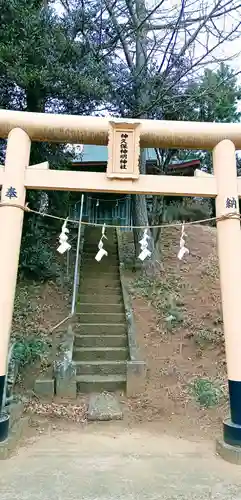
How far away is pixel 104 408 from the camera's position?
5.72 m

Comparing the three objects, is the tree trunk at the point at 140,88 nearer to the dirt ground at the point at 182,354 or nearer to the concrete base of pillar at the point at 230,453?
the dirt ground at the point at 182,354

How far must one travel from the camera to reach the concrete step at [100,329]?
24.7ft

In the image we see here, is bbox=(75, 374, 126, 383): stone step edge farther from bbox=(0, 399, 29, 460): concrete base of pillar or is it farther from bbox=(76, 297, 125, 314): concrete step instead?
bbox=(76, 297, 125, 314): concrete step

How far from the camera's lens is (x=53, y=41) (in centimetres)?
773

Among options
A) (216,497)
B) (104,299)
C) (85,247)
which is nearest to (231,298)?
(216,497)

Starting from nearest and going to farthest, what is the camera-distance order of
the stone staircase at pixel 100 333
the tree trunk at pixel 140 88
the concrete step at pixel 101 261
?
1. the stone staircase at pixel 100 333
2. the tree trunk at pixel 140 88
3. the concrete step at pixel 101 261

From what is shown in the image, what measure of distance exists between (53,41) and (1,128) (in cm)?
368

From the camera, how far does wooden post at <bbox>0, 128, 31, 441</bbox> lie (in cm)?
446

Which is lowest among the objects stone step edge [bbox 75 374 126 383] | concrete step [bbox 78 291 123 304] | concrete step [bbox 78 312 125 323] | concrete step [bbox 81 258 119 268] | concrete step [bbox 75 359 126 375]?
stone step edge [bbox 75 374 126 383]

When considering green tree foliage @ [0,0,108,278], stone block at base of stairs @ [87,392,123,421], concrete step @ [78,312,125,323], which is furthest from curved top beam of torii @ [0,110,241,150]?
concrete step @ [78,312,125,323]

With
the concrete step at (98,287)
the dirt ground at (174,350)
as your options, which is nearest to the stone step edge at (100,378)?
the dirt ground at (174,350)

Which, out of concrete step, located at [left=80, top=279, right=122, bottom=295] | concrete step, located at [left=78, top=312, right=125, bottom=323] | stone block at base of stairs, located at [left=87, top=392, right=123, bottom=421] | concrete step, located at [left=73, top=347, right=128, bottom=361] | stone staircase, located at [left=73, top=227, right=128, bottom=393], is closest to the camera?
stone block at base of stairs, located at [left=87, top=392, right=123, bottom=421]

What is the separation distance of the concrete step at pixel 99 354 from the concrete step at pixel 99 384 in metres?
0.48

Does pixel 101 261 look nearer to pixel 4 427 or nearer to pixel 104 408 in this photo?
pixel 104 408
